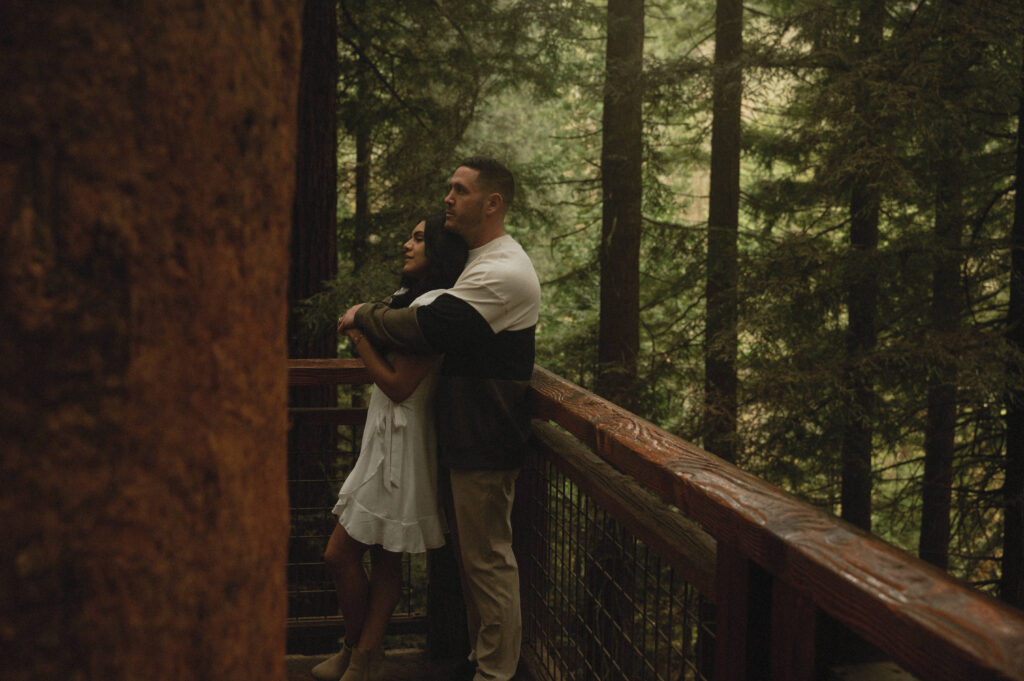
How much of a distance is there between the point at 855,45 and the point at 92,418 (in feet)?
29.4

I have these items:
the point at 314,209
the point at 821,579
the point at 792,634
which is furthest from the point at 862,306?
the point at 821,579

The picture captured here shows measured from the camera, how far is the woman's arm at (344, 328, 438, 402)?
3.25 m

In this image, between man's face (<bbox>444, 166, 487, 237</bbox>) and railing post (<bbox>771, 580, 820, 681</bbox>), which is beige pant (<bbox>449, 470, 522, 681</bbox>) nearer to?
man's face (<bbox>444, 166, 487, 237</bbox>)

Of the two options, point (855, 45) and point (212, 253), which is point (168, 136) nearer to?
point (212, 253)

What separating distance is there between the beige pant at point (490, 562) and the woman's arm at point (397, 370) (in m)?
0.39

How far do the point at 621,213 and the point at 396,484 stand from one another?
261 inches

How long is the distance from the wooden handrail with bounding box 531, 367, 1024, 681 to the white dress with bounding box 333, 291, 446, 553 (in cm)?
113

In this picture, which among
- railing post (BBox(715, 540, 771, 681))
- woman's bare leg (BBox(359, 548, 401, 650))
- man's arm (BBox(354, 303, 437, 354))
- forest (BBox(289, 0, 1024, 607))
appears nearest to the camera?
railing post (BBox(715, 540, 771, 681))

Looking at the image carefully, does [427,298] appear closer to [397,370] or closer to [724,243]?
[397,370]

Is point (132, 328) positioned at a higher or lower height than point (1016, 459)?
higher

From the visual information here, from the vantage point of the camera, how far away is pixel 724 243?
354 inches

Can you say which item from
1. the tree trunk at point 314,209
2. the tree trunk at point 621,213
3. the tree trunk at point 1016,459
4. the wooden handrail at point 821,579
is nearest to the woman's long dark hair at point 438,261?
the wooden handrail at point 821,579

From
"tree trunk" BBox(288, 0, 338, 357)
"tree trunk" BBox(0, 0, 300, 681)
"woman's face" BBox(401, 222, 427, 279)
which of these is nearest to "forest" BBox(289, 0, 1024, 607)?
"tree trunk" BBox(288, 0, 338, 357)

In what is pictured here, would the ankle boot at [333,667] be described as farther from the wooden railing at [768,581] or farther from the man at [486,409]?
the wooden railing at [768,581]
